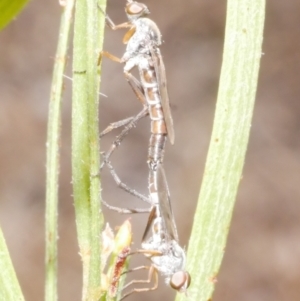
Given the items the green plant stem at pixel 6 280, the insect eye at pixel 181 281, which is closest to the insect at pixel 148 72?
the insect eye at pixel 181 281

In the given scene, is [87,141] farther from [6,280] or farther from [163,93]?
[163,93]

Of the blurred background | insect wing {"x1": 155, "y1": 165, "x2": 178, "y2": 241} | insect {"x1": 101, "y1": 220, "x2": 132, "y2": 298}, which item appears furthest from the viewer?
the blurred background

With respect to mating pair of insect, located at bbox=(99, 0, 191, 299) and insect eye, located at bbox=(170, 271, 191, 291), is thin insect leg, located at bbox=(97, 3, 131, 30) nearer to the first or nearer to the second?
mating pair of insect, located at bbox=(99, 0, 191, 299)

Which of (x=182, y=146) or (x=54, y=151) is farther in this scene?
(x=182, y=146)

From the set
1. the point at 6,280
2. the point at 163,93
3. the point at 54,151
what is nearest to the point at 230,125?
the point at 54,151

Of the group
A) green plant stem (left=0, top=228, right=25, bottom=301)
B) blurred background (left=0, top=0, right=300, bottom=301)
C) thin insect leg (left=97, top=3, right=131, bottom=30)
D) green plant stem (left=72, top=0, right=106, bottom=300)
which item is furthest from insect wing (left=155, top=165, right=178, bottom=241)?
blurred background (left=0, top=0, right=300, bottom=301)

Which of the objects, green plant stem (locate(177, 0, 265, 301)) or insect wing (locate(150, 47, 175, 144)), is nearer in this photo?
green plant stem (locate(177, 0, 265, 301))

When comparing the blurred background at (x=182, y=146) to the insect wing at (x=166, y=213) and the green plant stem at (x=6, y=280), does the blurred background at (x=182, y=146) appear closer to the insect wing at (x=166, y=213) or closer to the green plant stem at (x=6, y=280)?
the insect wing at (x=166, y=213)
